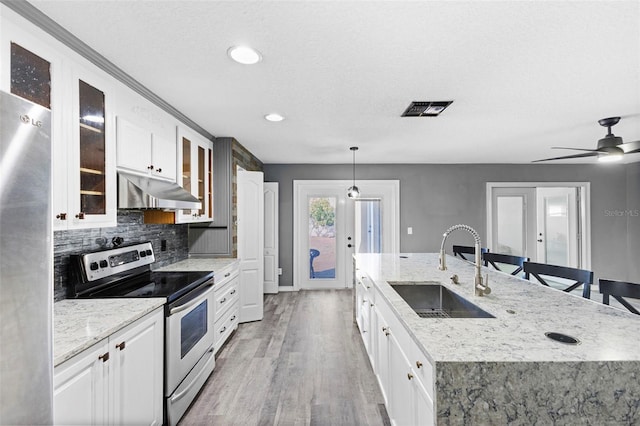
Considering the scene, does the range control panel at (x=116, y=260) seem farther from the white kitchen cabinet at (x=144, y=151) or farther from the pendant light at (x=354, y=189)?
the pendant light at (x=354, y=189)

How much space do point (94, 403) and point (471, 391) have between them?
1.59m

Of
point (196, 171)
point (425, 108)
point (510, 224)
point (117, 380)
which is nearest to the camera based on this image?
point (117, 380)

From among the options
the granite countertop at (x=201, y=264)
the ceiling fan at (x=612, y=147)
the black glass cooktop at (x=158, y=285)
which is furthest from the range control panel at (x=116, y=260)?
the ceiling fan at (x=612, y=147)

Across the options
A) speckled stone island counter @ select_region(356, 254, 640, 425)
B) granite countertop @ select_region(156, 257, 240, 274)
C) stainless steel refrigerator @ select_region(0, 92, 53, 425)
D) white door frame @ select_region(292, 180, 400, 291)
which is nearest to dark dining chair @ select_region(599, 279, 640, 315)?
speckled stone island counter @ select_region(356, 254, 640, 425)

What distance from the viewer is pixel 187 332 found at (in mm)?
2137

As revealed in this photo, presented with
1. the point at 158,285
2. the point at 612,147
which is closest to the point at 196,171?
the point at 158,285

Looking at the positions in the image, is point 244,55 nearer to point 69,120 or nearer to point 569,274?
point 69,120

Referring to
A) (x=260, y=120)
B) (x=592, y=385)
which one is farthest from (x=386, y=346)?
(x=260, y=120)

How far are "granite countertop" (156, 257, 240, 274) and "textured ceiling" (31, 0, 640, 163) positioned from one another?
1476 millimetres

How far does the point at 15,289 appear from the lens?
31.0 inches

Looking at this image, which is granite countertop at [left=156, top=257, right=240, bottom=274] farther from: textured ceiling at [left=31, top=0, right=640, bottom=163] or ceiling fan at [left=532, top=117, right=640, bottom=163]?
ceiling fan at [left=532, top=117, right=640, bottom=163]

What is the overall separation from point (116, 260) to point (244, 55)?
1.73m

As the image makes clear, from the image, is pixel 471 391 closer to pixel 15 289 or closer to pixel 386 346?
pixel 386 346

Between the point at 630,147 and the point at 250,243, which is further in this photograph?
the point at 250,243
